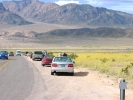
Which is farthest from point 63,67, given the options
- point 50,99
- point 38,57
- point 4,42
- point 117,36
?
point 117,36

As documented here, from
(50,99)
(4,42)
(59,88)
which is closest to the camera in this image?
(50,99)

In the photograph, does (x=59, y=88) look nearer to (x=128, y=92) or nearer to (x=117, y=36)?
(x=128, y=92)

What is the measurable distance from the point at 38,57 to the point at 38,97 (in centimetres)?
3751

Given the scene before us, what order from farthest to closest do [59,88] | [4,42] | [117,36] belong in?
[117,36]
[4,42]
[59,88]

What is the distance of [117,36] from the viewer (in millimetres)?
199375

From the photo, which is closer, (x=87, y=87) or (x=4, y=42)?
(x=87, y=87)

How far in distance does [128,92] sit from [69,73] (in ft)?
31.8

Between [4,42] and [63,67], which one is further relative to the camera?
[4,42]

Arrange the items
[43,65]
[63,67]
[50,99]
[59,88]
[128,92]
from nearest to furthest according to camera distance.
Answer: [50,99], [128,92], [59,88], [63,67], [43,65]

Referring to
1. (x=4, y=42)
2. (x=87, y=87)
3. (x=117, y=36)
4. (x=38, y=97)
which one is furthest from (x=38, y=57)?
(x=117, y=36)

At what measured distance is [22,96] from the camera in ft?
43.8

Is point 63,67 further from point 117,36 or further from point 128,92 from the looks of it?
point 117,36

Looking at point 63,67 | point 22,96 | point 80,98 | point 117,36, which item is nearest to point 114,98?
point 80,98

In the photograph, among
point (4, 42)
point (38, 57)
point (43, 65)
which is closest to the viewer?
point (43, 65)
